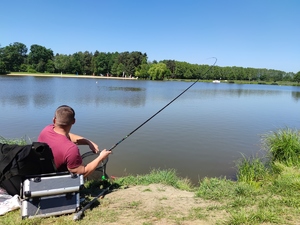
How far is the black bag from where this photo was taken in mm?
2754

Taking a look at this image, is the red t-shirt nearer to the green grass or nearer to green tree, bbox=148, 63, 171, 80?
the green grass

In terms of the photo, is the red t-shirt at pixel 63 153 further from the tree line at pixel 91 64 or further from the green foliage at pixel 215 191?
the tree line at pixel 91 64

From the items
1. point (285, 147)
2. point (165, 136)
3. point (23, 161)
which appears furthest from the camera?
point (165, 136)

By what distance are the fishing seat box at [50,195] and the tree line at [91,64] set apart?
243 ft

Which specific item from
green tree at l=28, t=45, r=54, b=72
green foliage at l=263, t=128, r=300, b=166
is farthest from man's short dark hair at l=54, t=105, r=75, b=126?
green tree at l=28, t=45, r=54, b=72

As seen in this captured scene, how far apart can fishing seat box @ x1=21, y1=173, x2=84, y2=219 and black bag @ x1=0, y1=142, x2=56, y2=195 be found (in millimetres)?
131

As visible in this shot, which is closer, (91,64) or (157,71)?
(157,71)

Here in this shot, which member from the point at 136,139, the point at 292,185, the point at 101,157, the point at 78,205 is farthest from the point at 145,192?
the point at 136,139

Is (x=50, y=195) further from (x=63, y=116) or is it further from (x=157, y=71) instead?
(x=157, y=71)

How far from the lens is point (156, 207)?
326cm

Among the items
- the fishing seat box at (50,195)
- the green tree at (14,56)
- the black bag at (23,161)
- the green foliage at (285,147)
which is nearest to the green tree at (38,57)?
the green tree at (14,56)

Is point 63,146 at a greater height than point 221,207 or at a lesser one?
greater

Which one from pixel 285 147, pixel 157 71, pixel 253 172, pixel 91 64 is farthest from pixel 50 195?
pixel 91 64

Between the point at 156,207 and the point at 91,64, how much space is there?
309 ft
